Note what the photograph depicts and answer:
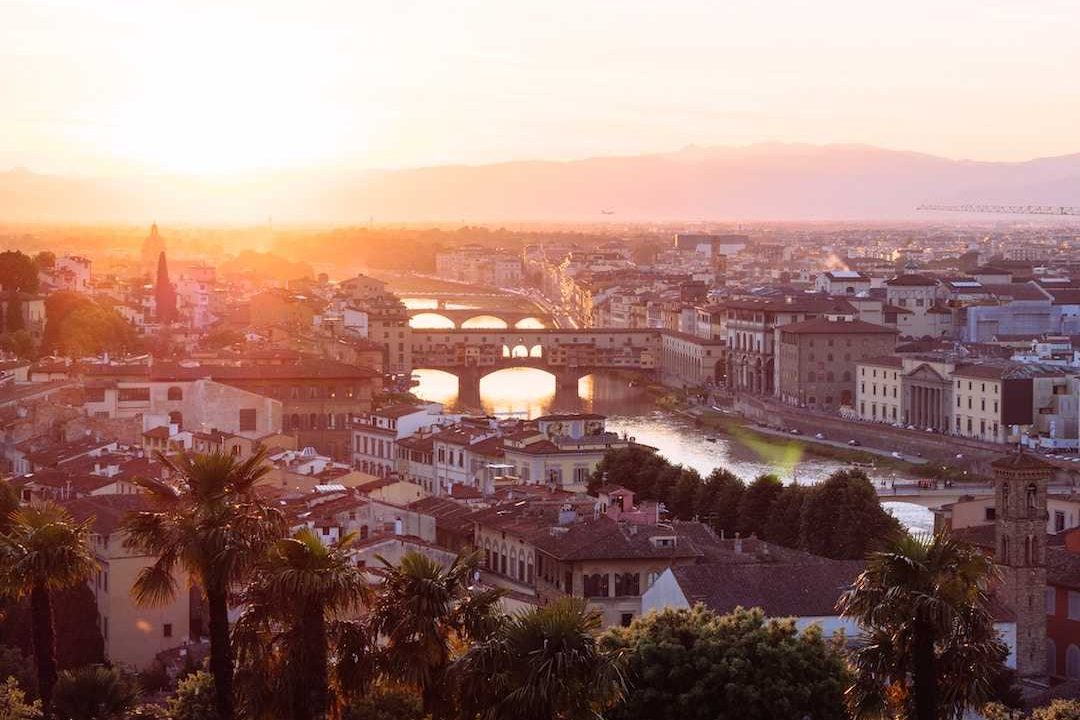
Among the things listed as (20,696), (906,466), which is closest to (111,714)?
(20,696)

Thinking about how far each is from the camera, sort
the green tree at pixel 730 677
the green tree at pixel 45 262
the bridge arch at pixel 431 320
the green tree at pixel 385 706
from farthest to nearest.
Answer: the bridge arch at pixel 431 320 → the green tree at pixel 45 262 → the green tree at pixel 730 677 → the green tree at pixel 385 706

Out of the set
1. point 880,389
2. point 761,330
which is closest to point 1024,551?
point 880,389

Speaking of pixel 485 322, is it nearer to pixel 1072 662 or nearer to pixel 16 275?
pixel 16 275

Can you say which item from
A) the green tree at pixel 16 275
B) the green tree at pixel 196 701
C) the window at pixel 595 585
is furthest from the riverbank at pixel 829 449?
the green tree at pixel 196 701

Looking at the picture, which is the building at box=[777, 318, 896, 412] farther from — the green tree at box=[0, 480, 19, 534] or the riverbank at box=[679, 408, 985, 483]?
the green tree at box=[0, 480, 19, 534]

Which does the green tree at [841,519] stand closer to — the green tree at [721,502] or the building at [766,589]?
the green tree at [721,502]

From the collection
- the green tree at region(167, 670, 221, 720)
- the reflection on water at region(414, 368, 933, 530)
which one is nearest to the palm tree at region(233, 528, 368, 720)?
the green tree at region(167, 670, 221, 720)
